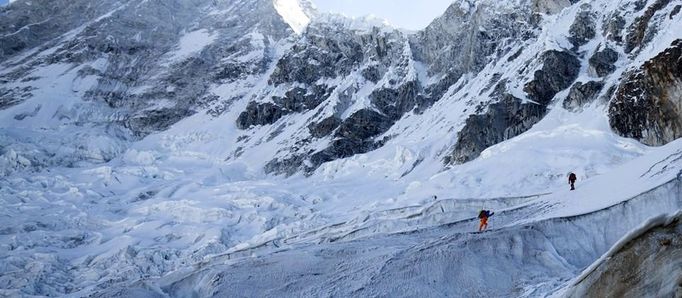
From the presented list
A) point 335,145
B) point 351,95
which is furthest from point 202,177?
point 351,95

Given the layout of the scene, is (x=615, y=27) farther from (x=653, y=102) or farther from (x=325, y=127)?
(x=325, y=127)

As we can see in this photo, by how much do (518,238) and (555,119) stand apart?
42967 millimetres

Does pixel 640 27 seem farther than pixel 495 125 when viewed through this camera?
No

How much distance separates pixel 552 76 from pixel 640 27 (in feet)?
29.9

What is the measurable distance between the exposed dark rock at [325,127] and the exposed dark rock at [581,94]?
40307 millimetres

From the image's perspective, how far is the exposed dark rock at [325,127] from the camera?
9525 centimetres

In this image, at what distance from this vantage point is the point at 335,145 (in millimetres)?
90625

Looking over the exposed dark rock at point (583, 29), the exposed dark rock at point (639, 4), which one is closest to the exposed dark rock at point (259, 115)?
the exposed dark rock at point (583, 29)

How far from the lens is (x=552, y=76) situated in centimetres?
6581

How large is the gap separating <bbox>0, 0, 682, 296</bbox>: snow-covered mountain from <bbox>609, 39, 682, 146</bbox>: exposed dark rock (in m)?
0.15

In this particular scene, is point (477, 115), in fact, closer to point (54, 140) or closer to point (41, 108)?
point (54, 140)

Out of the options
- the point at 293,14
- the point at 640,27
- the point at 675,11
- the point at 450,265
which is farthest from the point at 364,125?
the point at 293,14

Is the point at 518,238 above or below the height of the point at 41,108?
below

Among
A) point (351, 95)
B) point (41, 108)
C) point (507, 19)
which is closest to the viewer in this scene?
point (507, 19)
